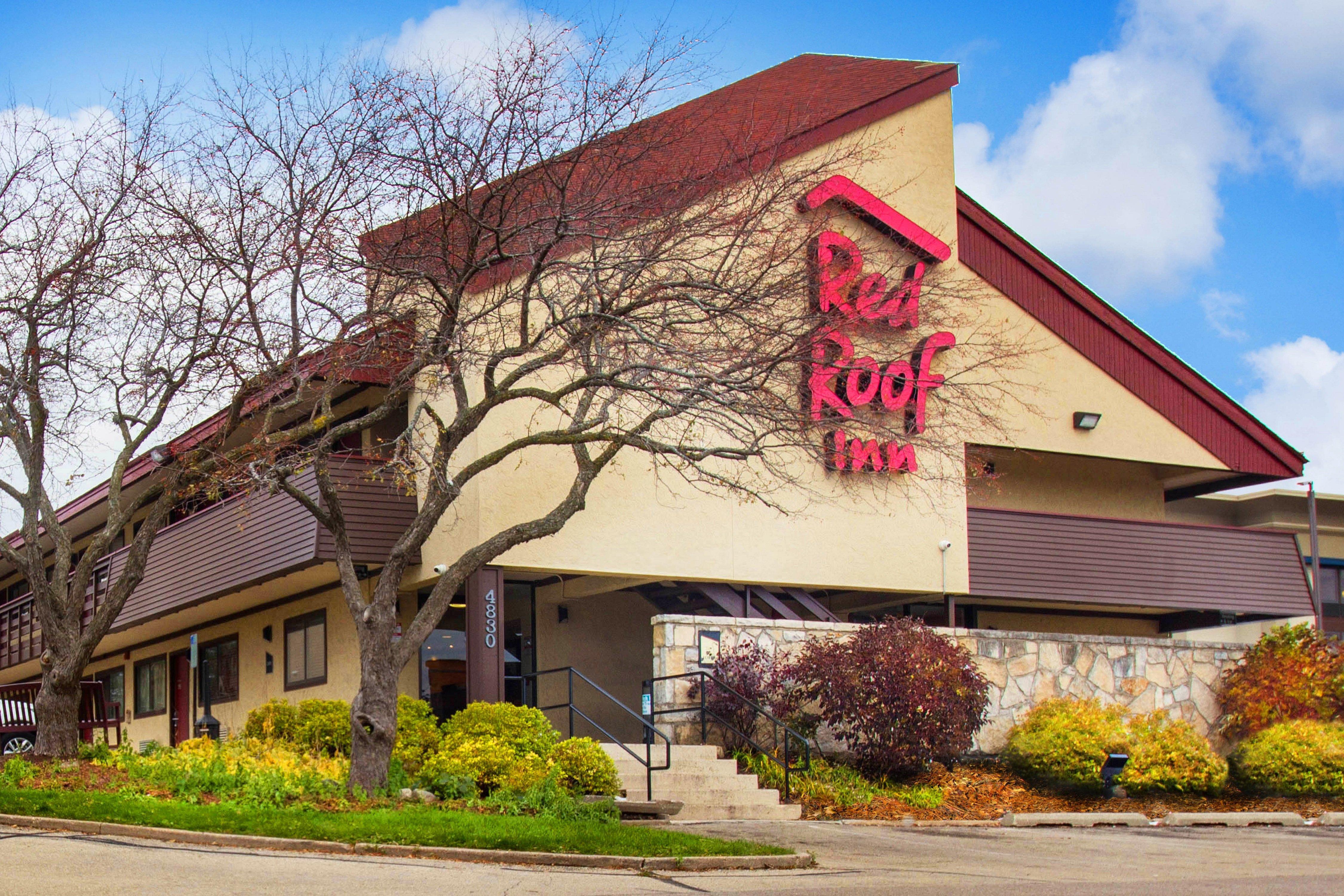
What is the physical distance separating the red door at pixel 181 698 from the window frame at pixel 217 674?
40 centimetres

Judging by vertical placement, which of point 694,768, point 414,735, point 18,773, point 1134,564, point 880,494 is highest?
point 880,494

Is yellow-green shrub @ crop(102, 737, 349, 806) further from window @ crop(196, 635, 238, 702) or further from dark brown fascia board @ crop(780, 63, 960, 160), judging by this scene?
dark brown fascia board @ crop(780, 63, 960, 160)

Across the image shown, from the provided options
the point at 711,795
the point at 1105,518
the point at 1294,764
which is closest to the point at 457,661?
the point at 711,795

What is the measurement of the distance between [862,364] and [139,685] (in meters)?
19.5

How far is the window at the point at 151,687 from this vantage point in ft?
99.5

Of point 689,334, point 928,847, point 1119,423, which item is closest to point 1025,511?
point 1119,423

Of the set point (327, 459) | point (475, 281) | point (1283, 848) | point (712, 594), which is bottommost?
point (1283, 848)

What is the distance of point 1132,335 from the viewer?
26.5 meters

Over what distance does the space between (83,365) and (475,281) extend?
5.24 metres

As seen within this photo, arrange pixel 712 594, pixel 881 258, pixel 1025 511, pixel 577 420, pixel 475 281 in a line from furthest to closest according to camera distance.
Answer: pixel 1025 511 < pixel 881 258 < pixel 712 594 < pixel 475 281 < pixel 577 420

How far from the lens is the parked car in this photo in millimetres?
21828

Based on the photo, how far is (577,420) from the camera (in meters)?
16.6

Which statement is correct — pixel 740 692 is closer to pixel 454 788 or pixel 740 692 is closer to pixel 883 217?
pixel 454 788

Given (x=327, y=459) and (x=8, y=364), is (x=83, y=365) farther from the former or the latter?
(x=327, y=459)
